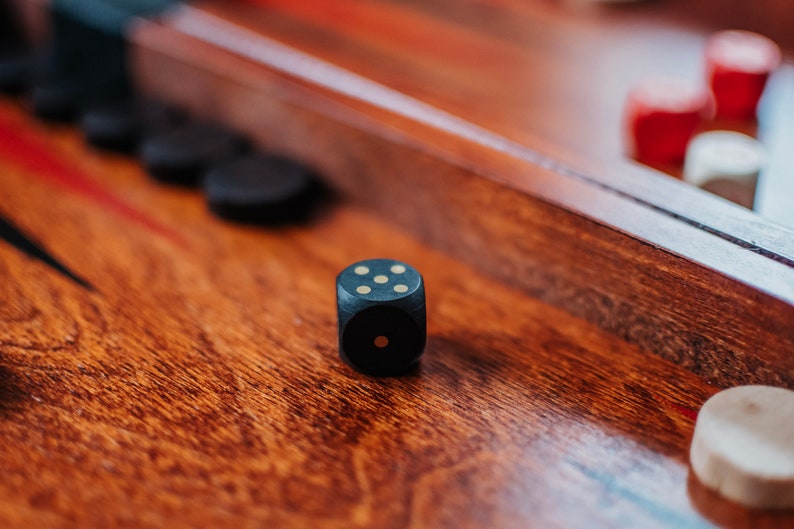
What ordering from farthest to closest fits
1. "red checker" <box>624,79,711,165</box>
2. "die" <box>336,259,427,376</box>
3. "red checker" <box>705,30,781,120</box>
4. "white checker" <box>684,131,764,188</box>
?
1. "red checker" <box>705,30,781,120</box>
2. "red checker" <box>624,79,711,165</box>
3. "white checker" <box>684,131,764,188</box>
4. "die" <box>336,259,427,376</box>

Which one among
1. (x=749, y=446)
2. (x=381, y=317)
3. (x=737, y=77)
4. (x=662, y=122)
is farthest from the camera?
(x=737, y=77)

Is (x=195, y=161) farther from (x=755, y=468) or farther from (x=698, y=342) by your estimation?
(x=755, y=468)

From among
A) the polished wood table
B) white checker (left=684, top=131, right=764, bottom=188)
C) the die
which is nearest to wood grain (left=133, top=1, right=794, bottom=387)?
the polished wood table

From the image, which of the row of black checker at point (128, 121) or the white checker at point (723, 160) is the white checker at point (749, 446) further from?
the row of black checker at point (128, 121)

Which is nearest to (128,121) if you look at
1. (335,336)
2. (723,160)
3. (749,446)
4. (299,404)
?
(335,336)

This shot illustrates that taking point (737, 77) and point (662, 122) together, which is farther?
point (737, 77)

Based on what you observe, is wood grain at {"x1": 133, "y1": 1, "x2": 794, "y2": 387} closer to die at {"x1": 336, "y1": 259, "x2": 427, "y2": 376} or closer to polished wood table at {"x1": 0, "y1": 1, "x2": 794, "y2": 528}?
polished wood table at {"x1": 0, "y1": 1, "x2": 794, "y2": 528}

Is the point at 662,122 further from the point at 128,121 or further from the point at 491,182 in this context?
the point at 128,121
